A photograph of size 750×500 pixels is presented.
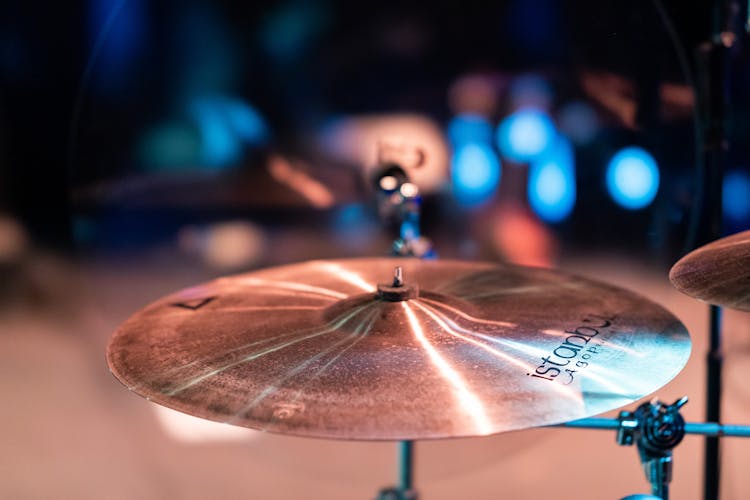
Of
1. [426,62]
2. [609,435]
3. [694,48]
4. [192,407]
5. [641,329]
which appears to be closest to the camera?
[192,407]

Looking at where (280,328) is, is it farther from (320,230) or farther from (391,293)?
(320,230)

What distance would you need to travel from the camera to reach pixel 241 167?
1.36 meters

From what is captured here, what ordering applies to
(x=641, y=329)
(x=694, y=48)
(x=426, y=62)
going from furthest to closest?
1. (x=426, y=62)
2. (x=694, y=48)
3. (x=641, y=329)

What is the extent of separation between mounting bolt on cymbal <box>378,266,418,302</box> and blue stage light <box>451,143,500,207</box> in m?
0.55

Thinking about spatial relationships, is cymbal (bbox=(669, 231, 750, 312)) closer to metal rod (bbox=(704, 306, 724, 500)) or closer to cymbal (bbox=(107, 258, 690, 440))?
cymbal (bbox=(107, 258, 690, 440))

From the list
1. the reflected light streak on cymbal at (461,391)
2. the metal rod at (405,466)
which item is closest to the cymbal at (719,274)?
the reflected light streak on cymbal at (461,391)

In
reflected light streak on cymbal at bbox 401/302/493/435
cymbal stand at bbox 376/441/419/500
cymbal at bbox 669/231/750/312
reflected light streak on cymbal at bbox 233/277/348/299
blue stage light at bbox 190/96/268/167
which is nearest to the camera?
reflected light streak on cymbal at bbox 401/302/493/435

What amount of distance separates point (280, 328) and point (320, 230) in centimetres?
63

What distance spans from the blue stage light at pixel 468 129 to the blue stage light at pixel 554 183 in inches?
4.2

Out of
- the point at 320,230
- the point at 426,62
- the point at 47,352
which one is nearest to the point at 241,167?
the point at 320,230

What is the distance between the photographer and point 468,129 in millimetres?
1335

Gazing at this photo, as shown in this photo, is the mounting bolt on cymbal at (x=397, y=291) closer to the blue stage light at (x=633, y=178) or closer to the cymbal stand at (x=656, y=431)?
the cymbal stand at (x=656, y=431)

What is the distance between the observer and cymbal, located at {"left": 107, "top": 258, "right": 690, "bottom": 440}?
61 cm

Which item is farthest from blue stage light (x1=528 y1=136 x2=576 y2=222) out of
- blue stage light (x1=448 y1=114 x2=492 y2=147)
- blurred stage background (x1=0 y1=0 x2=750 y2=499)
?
blue stage light (x1=448 y1=114 x2=492 y2=147)
